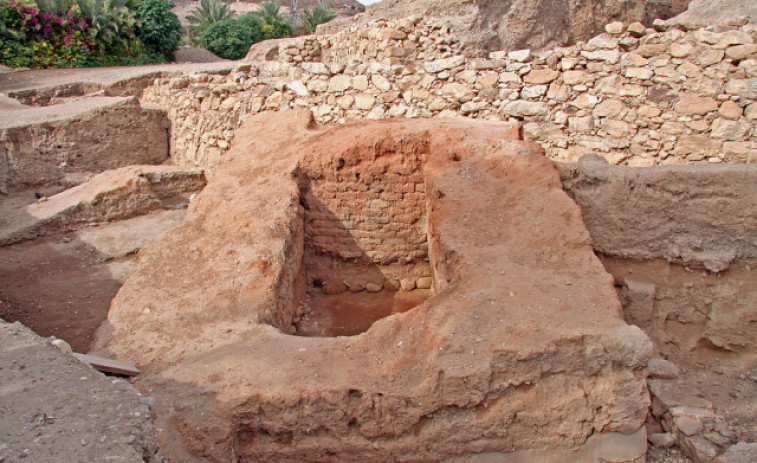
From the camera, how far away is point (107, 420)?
2.21 m

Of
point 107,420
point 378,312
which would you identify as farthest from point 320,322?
point 107,420

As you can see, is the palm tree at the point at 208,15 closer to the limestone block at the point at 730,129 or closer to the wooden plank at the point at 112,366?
the limestone block at the point at 730,129

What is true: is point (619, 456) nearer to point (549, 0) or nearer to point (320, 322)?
point (320, 322)

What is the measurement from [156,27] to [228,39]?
9.13 feet

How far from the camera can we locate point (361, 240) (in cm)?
646

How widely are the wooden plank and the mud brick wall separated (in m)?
3.16

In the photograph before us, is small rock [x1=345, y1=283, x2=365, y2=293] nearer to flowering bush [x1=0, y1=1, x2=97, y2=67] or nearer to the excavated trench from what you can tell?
the excavated trench

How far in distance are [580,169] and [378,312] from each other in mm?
2580

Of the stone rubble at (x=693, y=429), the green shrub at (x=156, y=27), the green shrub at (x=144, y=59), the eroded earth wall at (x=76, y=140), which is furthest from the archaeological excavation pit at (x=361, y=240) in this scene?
the green shrub at (x=156, y=27)

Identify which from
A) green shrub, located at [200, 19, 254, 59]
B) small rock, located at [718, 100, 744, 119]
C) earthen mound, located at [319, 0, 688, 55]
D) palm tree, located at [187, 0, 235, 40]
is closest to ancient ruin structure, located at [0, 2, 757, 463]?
small rock, located at [718, 100, 744, 119]

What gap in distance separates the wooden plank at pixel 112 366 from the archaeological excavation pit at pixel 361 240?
8.32 ft

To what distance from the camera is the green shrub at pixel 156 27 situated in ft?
58.6

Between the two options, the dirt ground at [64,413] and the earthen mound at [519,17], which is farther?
the earthen mound at [519,17]

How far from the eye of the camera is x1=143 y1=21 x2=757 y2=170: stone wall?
566cm
